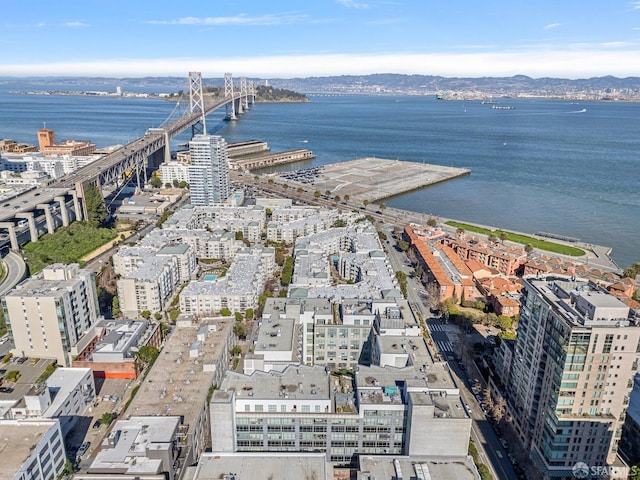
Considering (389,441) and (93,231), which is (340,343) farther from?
(93,231)

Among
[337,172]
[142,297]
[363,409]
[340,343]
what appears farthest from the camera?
[337,172]

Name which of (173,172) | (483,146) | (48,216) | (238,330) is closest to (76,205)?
(48,216)

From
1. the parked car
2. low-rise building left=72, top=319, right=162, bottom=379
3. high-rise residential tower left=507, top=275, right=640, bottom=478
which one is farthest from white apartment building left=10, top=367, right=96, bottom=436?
high-rise residential tower left=507, top=275, right=640, bottom=478

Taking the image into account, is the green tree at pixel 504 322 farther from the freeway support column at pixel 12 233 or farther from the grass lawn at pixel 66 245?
the freeway support column at pixel 12 233

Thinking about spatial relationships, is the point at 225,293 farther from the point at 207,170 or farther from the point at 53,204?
the point at 53,204

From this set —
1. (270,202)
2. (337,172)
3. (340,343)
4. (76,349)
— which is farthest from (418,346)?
(337,172)

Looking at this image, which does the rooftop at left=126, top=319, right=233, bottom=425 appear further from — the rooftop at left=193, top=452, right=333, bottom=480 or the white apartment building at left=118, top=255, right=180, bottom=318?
the white apartment building at left=118, top=255, right=180, bottom=318
